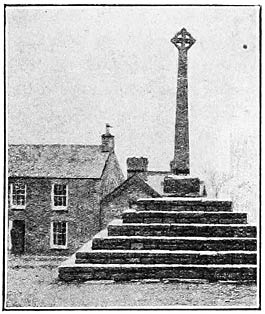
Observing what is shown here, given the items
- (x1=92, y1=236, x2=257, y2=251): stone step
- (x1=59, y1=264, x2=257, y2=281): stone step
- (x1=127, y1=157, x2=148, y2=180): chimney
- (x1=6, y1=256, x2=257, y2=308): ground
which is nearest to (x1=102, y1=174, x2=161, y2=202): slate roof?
(x1=127, y1=157, x2=148, y2=180): chimney

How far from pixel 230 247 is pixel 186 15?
4513 millimetres

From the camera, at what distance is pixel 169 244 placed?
1303cm

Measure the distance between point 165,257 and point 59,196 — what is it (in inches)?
Result: 281

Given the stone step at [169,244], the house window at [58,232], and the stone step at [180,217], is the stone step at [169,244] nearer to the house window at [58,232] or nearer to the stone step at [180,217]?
the stone step at [180,217]

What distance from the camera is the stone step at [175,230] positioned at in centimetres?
1327

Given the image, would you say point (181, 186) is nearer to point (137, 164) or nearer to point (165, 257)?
point (137, 164)

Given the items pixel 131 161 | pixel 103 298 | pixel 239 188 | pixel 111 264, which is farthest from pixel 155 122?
pixel 103 298

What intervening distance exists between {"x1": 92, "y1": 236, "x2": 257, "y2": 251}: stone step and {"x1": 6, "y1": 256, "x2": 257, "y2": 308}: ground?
2.93 feet

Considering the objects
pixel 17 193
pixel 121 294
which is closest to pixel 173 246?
pixel 121 294

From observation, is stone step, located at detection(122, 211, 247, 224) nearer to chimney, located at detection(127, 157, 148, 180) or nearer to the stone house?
chimney, located at detection(127, 157, 148, 180)

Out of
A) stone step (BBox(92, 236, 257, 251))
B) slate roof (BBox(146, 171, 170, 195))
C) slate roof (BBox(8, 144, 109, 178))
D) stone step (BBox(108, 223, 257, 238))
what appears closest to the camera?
stone step (BBox(92, 236, 257, 251))

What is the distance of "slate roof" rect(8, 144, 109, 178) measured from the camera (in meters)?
15.0

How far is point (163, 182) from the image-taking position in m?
14.3

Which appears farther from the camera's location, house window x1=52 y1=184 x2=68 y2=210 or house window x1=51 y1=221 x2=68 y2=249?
house window x1=52 y1=184 x2=68 y2=210
